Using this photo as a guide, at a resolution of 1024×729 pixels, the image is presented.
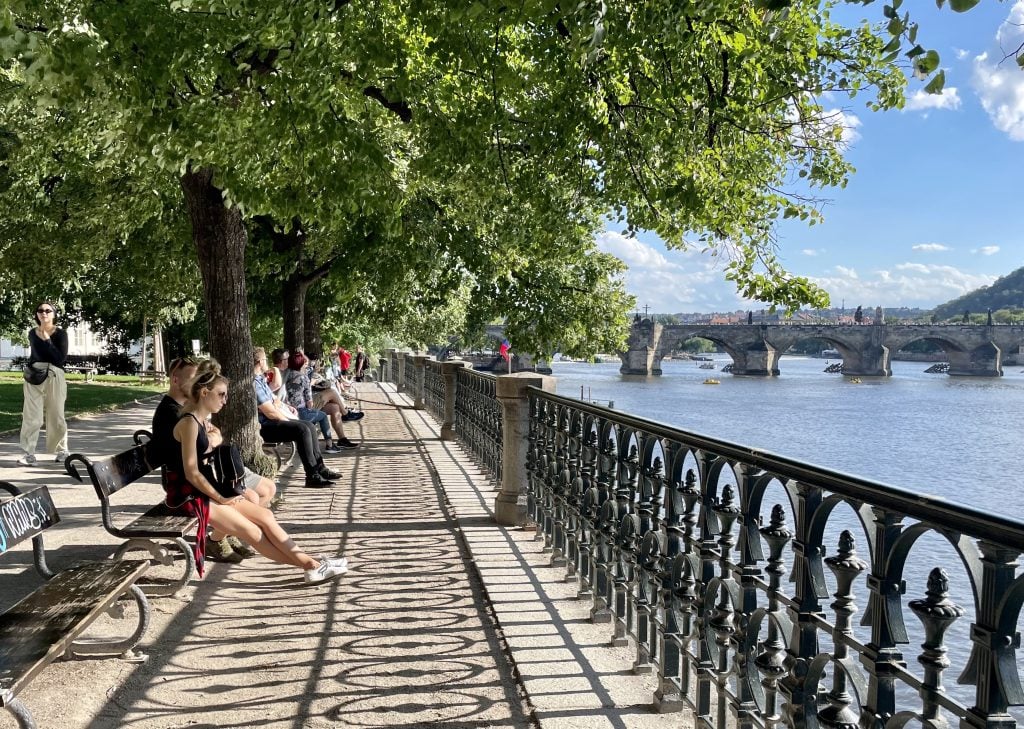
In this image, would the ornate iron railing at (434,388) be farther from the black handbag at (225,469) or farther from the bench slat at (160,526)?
the bench slat at (160,526)

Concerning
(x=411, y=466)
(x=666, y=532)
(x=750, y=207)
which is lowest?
(x=411, y=466)

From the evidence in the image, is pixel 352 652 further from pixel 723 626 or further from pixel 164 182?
pixel 164 182

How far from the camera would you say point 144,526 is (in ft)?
17.5

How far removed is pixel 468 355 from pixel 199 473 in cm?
10480

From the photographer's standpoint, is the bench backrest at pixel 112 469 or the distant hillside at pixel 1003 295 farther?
the distant hillside at pixel 1003 295

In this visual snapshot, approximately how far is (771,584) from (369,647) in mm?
2321

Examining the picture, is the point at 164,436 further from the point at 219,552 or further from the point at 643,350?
the point at 643,350

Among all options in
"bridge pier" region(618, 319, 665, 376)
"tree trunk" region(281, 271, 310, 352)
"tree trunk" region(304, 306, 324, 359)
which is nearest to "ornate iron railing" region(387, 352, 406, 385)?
"tree trunk" region(304, 306, 324, 359)

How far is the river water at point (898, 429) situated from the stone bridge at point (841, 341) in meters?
11.6

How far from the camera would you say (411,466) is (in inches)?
460

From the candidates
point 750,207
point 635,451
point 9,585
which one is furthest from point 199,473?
point 750,207

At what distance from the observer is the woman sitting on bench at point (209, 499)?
5449 millimetres

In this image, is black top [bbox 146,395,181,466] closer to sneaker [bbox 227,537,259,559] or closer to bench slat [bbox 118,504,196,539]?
bench slat [bbox 118,504,196,539]

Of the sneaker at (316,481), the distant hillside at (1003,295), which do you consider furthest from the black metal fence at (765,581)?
the distant hillside at (1003,295)
